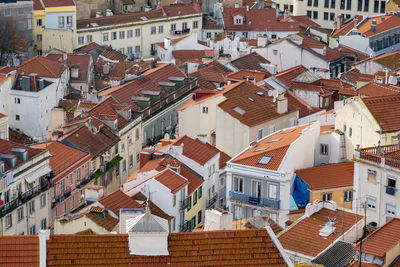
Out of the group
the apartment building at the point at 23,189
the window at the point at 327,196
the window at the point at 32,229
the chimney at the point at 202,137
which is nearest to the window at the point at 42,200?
the apartment building at the point at 23,189

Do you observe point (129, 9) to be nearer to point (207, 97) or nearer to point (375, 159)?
point (207, 97)

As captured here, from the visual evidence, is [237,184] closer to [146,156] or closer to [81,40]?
[146,156]

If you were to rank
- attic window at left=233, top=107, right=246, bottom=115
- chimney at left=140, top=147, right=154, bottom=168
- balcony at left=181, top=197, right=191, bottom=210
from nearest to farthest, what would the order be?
balcony at left=181, top=197, right=191, bottom=210 < chimney at left=140, top=147, right=154, bottom=168 < attic window at left=233, top=107, right=246, bottom=115

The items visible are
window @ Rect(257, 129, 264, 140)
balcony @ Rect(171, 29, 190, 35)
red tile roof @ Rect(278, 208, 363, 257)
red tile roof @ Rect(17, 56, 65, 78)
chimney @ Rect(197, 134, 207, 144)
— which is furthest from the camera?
balcony @ Rect(171, 29, 190, 35)

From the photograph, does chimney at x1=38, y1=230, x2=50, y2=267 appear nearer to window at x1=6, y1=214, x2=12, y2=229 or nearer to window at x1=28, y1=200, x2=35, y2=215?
window at x1=6, y1=214, x2=12, y2=229

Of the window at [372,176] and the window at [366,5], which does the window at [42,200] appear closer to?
the window at [372,176]

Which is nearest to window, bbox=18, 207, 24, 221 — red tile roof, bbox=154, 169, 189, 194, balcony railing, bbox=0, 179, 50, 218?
balcony railing, bbox=0, 179, 50, 218
